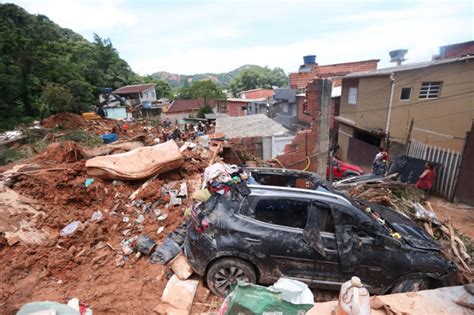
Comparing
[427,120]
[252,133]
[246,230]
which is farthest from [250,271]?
[427,120]

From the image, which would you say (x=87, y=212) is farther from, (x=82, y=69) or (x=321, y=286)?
(x=82, y=69)

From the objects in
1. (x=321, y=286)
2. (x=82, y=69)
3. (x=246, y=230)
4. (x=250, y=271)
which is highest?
(x=82, y=69)

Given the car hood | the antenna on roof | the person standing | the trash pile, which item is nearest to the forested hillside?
the trash pile

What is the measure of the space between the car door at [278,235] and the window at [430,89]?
1305 cm

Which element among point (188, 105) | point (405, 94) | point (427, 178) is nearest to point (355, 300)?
point (427, 178)

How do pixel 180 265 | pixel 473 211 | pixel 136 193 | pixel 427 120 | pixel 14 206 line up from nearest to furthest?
pixel 180 265 → pixel 14 206 → pixel 136 193 → pixel 473 211 → pixel 427 120

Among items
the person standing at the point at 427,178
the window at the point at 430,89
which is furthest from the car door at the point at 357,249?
the window at the point at 430,89

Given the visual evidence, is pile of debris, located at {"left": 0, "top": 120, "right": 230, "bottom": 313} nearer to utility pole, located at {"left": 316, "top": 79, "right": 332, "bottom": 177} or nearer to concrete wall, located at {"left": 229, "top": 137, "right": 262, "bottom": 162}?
concrete wall, located at {"left": 229, "top": 137, "right": 262, "bottom": 162}

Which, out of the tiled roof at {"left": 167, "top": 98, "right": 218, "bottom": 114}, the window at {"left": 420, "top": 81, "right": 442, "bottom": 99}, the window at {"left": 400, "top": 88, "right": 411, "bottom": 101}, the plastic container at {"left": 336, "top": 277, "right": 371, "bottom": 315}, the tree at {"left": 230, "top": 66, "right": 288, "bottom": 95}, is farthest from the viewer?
the tree at {"left": 230, "top": 66, "right": 288, "bottom": 95}

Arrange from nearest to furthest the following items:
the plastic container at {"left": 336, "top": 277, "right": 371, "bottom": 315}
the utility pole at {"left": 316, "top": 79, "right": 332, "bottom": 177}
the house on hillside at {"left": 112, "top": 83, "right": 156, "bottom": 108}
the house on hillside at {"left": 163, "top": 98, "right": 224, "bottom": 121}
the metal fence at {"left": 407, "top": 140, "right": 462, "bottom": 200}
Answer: the plastic container at {"left": 336, "top": 277, "right": 371, "bottom": 315}, the utility pole at {"left": 316, "top": 79, "right": 332, "bottom": 177}, the metal fence at {"left": 407, "top": 140, "right": 462, "bottom": 200}, the house on hillside at {"left": 163, "top": 98, "right": 224, "bottom": 121}, the house on hillside at {"left": 112, "top": 83, "right": 156, "bottom": 108}

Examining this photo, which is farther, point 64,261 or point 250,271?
point 64,261

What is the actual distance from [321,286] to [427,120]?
1313cm

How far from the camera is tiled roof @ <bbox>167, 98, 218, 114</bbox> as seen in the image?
3494cm

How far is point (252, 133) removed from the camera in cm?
A: 1055
